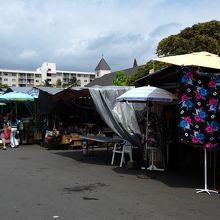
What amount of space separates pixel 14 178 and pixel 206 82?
5.17m

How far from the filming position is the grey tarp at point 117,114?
12.8 metres

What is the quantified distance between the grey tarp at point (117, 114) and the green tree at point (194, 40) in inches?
766

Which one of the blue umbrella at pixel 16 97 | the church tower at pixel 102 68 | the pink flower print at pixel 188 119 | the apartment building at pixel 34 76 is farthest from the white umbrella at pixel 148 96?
the apartment building at pixel 34 76

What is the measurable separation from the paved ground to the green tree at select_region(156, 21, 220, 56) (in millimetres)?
20787

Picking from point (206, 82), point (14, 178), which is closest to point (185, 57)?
point (206, 82)

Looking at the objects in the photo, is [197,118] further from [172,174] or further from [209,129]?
[172,174]

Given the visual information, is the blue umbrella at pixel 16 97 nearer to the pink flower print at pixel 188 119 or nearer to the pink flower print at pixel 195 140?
the pink flower print at pixel 188 119

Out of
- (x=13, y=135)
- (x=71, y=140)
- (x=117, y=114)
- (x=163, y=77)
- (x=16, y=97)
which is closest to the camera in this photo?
(x=163, y=77)

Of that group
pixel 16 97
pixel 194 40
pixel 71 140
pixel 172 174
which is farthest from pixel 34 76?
pixel 172 174

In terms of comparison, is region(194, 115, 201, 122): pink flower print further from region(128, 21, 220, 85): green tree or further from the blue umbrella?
region(128, 21, 220, 85): green tree

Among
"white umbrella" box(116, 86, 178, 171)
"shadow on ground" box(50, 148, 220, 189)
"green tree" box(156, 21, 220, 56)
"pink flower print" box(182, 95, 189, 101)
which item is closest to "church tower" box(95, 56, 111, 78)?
"green tree" box(156, 21, 220, 56)

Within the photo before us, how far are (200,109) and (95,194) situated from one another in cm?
283

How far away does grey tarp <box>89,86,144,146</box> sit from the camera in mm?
12773

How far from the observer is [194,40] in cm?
3275
